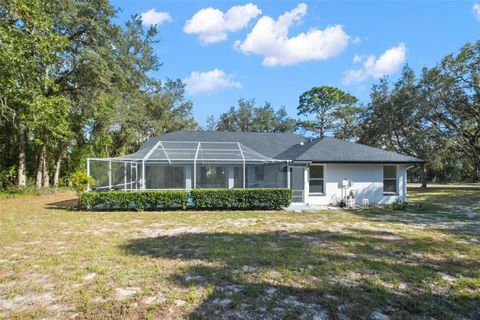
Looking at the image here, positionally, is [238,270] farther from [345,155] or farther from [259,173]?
[259,173]

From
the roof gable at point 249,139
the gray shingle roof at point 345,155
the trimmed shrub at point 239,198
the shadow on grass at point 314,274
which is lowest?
the shadow on grass at point 314,274

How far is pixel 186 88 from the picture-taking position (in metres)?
36.3

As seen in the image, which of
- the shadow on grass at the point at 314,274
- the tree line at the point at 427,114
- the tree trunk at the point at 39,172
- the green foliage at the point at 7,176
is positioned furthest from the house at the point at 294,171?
the green foliage at the point at 7,176

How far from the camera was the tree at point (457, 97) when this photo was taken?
2181 cm

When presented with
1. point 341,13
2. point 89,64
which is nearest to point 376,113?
point 341,13

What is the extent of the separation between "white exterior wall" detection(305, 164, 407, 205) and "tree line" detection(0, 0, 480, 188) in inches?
499

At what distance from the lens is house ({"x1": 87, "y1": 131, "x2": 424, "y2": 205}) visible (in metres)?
15.0

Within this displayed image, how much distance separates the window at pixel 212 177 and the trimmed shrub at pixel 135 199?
16.5 feet

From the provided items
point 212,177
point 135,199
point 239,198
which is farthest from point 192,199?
point 212,177

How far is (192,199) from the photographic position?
13.2m

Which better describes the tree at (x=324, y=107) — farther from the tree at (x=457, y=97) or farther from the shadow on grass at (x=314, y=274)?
the shadow on grass at (x=314, y=274)

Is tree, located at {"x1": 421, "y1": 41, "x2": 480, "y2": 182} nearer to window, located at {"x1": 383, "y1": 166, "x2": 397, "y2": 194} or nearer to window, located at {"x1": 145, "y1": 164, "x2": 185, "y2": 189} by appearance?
window, located at {"x1": 383, "y1": 166, "x2": 397, "y2": 194}

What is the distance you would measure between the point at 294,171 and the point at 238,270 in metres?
11.2

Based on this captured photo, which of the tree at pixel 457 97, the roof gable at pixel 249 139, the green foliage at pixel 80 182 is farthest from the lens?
the tree at pixel 457 97
